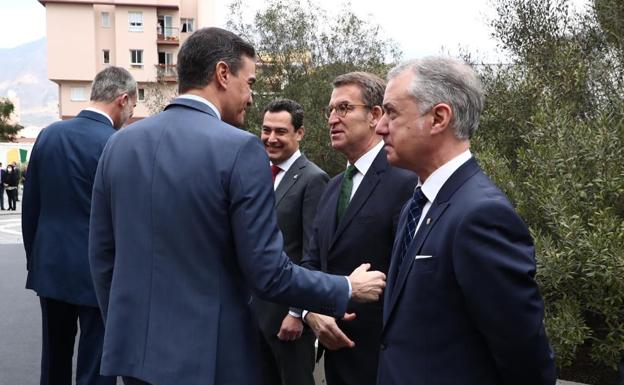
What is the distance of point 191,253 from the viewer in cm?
238

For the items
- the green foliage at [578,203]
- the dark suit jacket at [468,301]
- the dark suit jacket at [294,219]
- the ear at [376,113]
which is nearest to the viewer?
the dark suit jacket at [468,301]

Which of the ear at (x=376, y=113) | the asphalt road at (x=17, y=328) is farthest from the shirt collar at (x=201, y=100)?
the asphalt road at (x=17, y=328)

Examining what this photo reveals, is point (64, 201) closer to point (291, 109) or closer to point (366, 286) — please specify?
point (291, 109)

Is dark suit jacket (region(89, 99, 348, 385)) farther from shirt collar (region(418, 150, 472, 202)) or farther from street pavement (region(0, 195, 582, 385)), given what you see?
street pavement (region(0, 195, 582, 385))

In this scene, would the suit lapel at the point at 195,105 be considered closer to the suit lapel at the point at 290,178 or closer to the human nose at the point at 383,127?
the human nose at the point at 383,127

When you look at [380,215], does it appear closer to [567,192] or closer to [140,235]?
[140,235]

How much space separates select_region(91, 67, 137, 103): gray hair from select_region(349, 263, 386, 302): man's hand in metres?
2.39

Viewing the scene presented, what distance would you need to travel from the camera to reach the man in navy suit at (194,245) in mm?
2373

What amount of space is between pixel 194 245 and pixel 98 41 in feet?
208

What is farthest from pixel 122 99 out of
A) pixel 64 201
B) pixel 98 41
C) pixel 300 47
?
pixel 98 41

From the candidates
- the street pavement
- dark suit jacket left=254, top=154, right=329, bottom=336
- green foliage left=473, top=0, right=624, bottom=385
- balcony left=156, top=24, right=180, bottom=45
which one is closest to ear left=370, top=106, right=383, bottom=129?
dark suit jacket left=254, top=154, right=329, bottom=336

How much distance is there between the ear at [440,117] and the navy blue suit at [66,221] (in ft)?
8.68

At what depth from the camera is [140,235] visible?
7.99ft

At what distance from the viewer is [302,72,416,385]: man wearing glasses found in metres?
3.14
